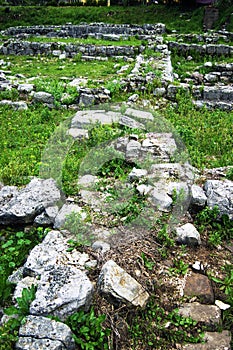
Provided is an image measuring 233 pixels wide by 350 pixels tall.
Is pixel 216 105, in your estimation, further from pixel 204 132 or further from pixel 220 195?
pixel 220 195

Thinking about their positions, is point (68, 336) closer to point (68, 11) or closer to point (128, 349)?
point (128, 349)

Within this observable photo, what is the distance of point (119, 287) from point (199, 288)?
0.93 meters

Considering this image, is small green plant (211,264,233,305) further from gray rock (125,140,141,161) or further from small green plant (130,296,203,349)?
gray rock (125,140,141,161)

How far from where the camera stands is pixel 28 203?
528 centimetres

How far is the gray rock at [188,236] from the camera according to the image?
4730 mm

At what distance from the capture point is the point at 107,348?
3471 millimetres

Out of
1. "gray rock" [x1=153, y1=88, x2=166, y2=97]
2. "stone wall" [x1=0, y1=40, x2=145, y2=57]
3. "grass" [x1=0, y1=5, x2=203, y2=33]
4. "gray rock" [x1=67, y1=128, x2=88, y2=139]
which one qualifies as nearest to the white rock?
"gray rock" [x1=67, y1=128, x2=88, y2=139]

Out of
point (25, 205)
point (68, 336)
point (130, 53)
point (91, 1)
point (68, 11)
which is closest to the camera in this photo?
point (68, 336)

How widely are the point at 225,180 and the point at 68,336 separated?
3559 millimetres

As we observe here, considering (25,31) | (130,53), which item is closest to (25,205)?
(130,53)

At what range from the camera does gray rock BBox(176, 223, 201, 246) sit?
473cm

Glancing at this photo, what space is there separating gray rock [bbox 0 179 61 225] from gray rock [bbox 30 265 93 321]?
53.3 inches

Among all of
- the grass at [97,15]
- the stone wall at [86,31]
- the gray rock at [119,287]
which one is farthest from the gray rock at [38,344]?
the grass at [97,15]

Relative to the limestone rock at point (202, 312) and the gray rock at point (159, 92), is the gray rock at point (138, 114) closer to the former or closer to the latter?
the gray rock at point (159, 92)
